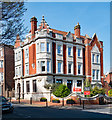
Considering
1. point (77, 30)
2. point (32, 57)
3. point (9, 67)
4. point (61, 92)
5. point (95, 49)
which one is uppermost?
point (77, 30)

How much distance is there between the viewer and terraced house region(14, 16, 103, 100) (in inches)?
1292

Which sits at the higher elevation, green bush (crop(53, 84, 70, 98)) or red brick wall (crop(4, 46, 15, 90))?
red brick wall (crop(4, 46, 15, 90))

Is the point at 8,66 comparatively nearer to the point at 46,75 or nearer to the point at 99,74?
the point at 46,75

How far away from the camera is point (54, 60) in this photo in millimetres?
34156

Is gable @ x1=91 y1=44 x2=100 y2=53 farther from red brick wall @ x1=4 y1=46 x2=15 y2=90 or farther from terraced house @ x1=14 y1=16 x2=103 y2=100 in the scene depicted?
red brick wall @ x1=4 y1=46 x2=15 y2=90

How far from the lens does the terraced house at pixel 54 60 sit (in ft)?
108

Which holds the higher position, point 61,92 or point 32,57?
point 32,57

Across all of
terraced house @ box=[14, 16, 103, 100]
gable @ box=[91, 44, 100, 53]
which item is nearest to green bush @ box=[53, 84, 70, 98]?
terraced house @ box=[14, 16, 103, 100]

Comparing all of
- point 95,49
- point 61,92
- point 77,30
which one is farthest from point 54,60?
point 95,49

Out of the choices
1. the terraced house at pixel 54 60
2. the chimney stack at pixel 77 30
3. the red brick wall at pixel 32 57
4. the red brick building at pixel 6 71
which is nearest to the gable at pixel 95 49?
the terraced house at pixel 54 60

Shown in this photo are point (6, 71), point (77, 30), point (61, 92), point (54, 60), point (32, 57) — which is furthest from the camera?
point (6, 71)

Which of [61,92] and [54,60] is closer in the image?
[61,92]

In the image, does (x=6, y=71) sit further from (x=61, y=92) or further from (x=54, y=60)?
(x=61, y=92)

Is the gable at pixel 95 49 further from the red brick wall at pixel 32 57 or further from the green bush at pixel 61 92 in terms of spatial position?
the green bush at pixel 61 92
